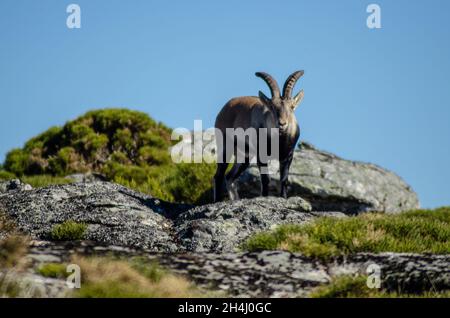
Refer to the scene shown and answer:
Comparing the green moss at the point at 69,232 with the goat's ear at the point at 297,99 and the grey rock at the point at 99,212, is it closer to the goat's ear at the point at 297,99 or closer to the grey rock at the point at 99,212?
the grey rock at the point at 99,212

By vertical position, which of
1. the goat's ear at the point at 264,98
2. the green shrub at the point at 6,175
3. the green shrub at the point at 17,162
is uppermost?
the goat's ear at the point at 264,98

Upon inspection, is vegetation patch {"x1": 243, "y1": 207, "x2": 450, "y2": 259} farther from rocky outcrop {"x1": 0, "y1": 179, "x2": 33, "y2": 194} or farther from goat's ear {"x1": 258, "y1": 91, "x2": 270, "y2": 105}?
rocky outcrop {"x1": 0, "y1": 179, "x2": 33, "y2": 194}

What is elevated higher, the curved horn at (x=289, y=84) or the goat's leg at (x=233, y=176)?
the curved horn at (x=289, y=84)

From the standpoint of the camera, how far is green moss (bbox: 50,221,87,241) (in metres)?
12.6

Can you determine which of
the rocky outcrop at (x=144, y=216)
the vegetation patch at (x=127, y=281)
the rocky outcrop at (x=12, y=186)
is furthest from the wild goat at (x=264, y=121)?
the vegetation patch at (x=127, y=281)

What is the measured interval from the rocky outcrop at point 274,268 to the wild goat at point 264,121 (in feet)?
19.6

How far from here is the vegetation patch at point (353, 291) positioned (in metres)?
8.13

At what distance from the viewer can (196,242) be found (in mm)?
12141

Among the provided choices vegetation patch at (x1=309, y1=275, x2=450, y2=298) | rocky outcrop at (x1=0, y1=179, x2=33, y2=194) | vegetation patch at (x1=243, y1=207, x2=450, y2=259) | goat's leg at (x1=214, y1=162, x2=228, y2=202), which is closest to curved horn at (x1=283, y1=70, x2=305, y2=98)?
goat's leg at (x1=214, y1=162, x2=228, y2=202)

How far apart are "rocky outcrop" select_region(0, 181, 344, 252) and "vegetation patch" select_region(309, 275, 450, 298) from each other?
3.70m

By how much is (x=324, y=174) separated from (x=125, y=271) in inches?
591

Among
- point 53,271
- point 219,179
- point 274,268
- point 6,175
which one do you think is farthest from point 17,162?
point 53,271

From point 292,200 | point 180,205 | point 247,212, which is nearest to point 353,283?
point 247,212

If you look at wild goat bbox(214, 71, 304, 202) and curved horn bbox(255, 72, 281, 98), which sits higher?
curved horn bbox(255, 72, 281, 98)
